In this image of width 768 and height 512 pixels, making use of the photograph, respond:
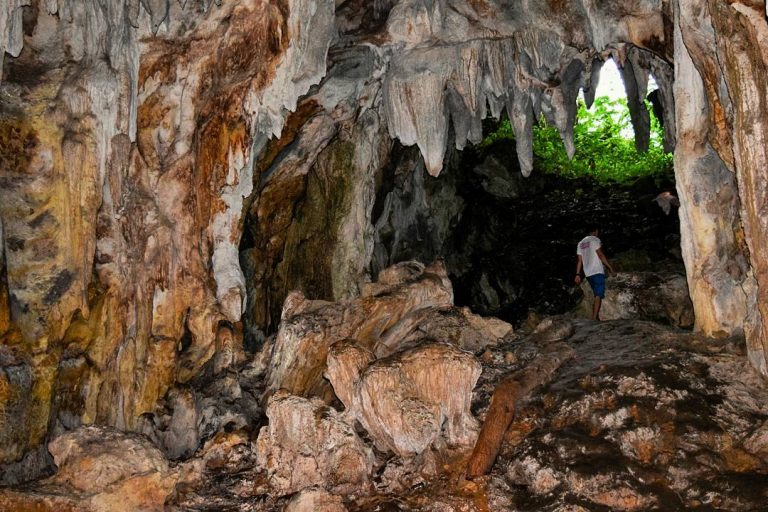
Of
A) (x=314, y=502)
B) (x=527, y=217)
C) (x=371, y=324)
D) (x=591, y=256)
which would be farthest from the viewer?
(x=527, y=217)

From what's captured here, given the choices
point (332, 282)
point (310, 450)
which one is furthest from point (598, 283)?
point (310, 450)

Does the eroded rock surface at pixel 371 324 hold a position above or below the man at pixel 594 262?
below

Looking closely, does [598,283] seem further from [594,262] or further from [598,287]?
[594,262]

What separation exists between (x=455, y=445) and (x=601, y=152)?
10.1m

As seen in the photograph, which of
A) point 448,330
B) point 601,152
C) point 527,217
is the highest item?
point 601,152

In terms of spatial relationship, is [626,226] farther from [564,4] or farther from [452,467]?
[452,467]

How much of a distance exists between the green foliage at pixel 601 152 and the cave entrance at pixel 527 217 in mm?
19

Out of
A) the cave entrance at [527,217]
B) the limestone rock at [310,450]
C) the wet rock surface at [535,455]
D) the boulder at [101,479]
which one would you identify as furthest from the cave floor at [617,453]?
the cave entrance at [527,217]

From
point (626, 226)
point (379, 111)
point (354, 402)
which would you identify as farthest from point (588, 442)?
point (626, 226)

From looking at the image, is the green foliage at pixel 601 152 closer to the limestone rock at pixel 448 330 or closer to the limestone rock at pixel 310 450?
the limestone rock at pixel 448 330

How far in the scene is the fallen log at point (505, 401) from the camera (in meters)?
5.82

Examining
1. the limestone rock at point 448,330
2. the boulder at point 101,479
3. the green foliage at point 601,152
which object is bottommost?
the boulder at point 101,479

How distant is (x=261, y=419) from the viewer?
7547 mm

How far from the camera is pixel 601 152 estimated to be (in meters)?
14.9
